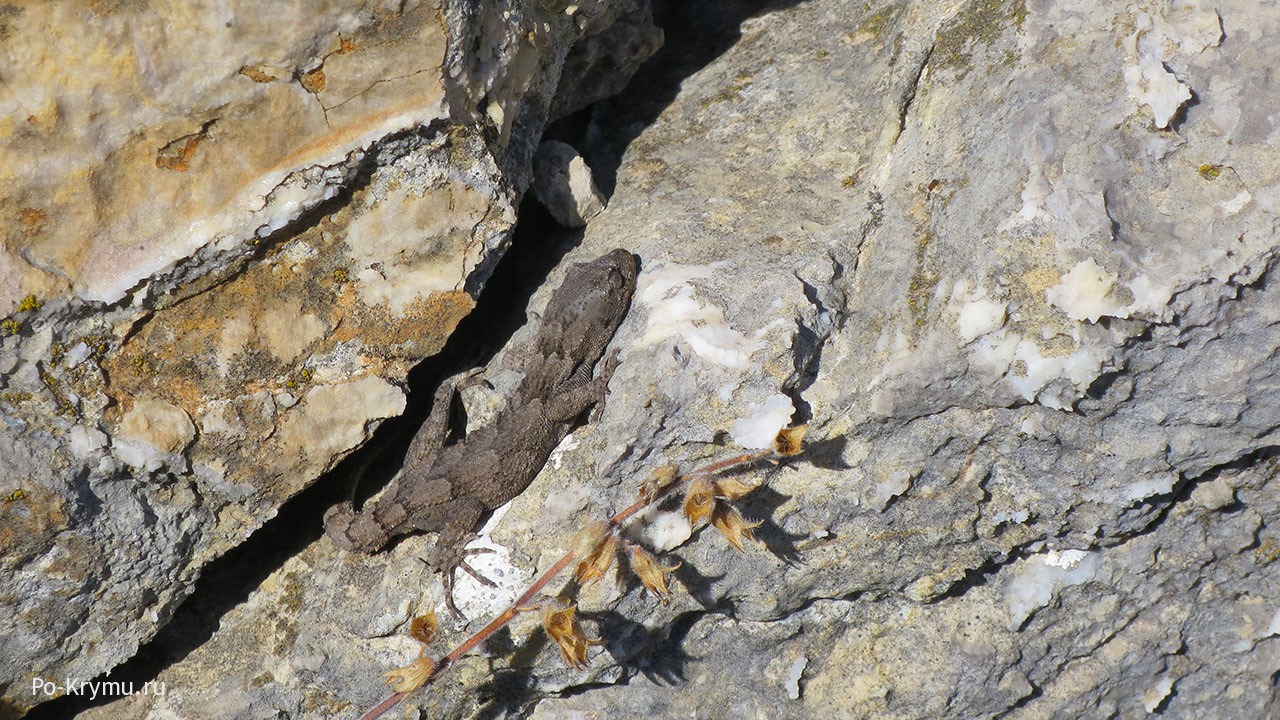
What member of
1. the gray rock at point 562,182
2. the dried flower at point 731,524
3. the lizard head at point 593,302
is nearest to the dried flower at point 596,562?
the dried flower at point 731,524

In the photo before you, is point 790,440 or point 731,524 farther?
point 731,524

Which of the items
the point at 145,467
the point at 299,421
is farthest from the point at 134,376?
the point at 299,421

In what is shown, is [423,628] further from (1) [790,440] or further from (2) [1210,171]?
(2) [1210,171]

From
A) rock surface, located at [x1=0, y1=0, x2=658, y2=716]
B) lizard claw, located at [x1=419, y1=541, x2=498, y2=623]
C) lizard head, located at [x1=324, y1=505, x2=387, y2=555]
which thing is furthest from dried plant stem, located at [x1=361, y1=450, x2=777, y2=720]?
rock surface, located at [x1=0, y1=0, x2=658, y2=716]

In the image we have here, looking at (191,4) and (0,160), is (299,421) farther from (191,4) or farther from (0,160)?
(191,4)

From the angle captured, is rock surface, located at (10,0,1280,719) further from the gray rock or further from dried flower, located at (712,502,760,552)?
dried flower, located at (712,502,760,552)

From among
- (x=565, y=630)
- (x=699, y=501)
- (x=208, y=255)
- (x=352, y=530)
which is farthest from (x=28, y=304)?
(x=699, y=501)
